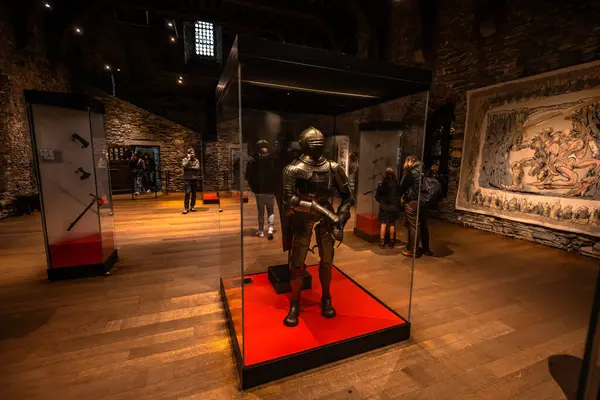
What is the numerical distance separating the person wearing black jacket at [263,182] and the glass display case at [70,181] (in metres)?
2.04

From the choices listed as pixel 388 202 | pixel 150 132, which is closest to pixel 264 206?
pixel 388 202

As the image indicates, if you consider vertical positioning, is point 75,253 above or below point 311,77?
below

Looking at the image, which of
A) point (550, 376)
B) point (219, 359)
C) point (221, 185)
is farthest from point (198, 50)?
point (550, 376)

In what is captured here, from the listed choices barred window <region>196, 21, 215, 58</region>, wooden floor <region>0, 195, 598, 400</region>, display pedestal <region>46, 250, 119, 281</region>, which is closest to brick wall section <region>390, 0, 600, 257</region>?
wooden floor <region>0, 195, 598, 400</region>

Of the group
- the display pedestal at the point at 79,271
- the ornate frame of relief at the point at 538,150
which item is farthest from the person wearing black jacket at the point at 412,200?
the display pedestal at the point at 79,271

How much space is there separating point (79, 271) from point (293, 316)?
9.57 ft

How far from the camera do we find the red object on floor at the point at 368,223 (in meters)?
5.20

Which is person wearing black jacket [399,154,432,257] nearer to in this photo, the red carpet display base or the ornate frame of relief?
the red carpet display base

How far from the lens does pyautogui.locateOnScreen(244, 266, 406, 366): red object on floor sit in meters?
2.10

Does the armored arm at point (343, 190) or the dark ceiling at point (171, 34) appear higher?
the dark ceiling at point (171, 34)

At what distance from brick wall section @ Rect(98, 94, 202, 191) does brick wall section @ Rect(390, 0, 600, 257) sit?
8638 millimetres

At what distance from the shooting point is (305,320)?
2457mm

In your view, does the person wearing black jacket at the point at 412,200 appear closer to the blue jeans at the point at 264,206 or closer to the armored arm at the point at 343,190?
the armored arm at the point at 343,190

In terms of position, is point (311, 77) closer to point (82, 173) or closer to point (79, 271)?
point (82, 173)
